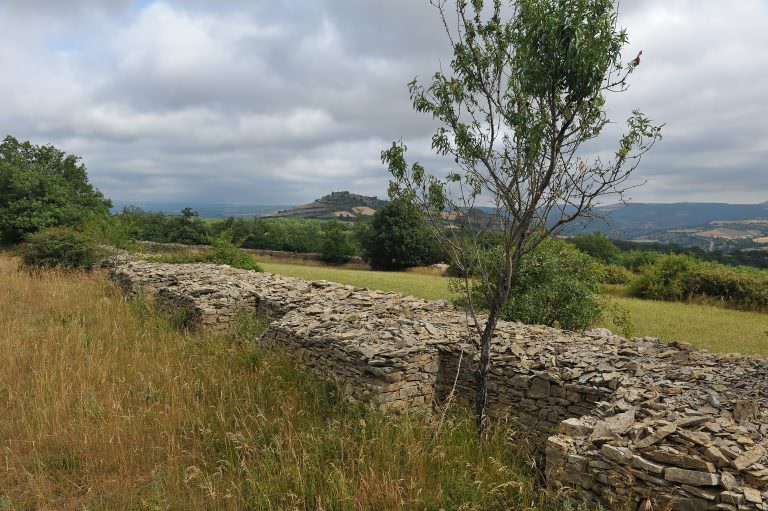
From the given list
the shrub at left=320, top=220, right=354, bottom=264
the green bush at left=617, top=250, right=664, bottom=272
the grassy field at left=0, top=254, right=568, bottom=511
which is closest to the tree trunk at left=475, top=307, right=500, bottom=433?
the grassy field at left=0, top=254, right=568, bottom=511

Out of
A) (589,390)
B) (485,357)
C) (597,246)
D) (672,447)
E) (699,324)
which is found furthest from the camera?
(597,246)

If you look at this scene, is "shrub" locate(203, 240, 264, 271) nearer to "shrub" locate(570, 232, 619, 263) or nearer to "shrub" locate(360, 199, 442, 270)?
"shrub" locate(360, 199, 442, 270)

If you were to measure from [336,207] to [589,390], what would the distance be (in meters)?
138

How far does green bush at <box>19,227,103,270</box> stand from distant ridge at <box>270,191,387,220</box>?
313ft

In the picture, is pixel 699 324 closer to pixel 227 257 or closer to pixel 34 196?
pixel 227 257

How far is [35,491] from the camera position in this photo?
4.33 metres

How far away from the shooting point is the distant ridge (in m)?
123

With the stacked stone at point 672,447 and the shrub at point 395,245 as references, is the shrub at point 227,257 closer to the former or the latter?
A: the stacked stone at point 672,447

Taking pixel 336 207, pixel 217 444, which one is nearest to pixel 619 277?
pixel 217 444

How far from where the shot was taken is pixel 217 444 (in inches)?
200

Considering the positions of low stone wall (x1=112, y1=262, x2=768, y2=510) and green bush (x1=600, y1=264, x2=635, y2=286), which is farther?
green bush (x1=600, y1=264, x2=635, y2=286)

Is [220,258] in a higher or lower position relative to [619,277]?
higher

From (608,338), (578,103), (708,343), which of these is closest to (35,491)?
(578,103)

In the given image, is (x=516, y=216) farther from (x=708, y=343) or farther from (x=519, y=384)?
(x=708, y=343)
